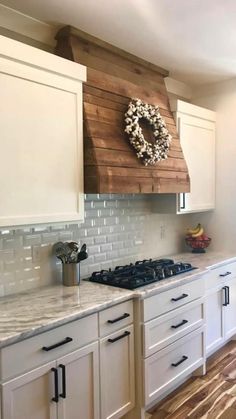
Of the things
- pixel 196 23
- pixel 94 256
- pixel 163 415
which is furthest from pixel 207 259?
pixel 196 23

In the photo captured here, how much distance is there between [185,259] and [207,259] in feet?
0.67

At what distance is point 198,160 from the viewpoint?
354 cm

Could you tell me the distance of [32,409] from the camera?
1744mm

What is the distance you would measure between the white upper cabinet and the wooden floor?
1.53 metres

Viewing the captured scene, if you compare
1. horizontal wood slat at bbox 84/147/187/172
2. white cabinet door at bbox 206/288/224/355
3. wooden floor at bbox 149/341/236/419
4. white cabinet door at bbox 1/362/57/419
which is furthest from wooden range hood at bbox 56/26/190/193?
wooden floor at bbox 149/341/236/419

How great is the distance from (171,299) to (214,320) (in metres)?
0.86

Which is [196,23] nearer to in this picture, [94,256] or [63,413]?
[94,256]

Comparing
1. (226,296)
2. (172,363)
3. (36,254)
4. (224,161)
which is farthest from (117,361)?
(224,161)

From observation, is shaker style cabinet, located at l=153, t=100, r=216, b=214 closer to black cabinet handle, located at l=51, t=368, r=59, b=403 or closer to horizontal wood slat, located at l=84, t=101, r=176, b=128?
horizontal wood slat, located at l=84, t=101, r=176, b=128

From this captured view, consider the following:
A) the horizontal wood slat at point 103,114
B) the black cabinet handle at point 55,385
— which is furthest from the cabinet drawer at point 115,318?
the horizontal wood slat at point 103,114

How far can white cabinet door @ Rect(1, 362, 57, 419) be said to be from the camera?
1629mm

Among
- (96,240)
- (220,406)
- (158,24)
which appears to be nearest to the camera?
(158,24)

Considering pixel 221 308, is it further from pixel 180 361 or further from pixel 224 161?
pixel 224 161

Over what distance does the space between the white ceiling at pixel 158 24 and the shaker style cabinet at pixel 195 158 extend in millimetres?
476
